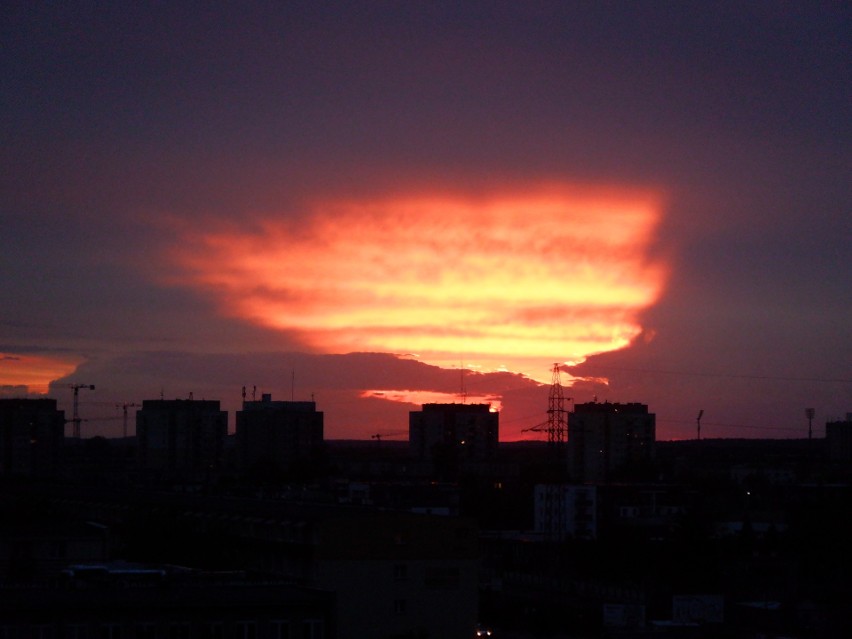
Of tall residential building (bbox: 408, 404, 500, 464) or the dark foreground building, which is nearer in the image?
the dark foreground building

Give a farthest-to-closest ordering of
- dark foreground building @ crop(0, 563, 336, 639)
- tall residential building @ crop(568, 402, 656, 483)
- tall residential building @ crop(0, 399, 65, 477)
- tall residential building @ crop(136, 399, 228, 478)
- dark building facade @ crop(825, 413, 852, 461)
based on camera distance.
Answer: dark building facade @ crop(825, 413, 852, 461)
tall residential building @ crop(136, 399, 228, 478)
tall residential building @ crop(568, 402, 656, 483)
tall residential building @ crop(0, 399, 65, 477)
dark foreground building @ crop(0, 563, 336, 639)

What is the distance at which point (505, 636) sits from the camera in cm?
1828

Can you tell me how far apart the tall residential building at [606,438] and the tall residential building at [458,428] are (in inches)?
284

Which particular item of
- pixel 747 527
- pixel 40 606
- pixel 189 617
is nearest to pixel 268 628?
pixel 189 617

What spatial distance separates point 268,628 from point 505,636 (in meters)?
9.35

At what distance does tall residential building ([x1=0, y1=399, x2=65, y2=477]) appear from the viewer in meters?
54.9

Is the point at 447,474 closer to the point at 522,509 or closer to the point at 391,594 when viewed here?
the point at 522,509

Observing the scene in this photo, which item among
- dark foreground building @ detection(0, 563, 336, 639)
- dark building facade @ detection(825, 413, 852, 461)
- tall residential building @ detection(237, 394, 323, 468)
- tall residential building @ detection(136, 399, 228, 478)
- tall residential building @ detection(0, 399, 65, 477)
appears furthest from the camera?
dark building facade @ detection(825, 413, 852, 461)

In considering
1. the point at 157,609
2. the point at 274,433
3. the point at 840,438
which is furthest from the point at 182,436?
the point at 157,609

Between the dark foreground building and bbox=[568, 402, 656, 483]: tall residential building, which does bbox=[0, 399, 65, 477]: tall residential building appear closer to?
bbox=[568, 402, 656, 483]: tall residential building

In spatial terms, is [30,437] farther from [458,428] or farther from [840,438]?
[840,438]

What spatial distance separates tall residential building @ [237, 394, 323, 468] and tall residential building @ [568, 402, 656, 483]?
15.6 metres

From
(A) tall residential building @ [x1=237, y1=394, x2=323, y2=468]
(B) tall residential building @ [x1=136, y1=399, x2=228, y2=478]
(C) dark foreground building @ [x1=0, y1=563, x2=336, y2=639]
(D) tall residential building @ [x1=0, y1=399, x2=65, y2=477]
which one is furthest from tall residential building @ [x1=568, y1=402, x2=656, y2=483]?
(C) dark foreground building @ [x1=0, y1=563, x2=336, y2=639]

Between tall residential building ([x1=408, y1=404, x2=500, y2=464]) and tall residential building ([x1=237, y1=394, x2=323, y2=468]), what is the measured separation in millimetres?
6002
